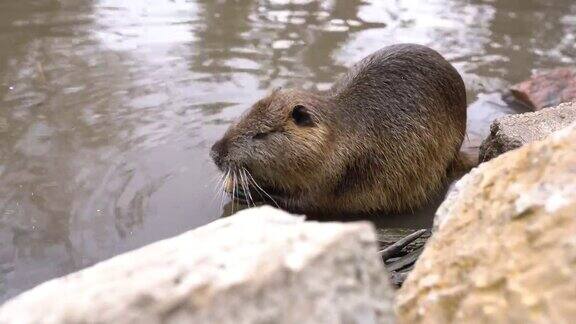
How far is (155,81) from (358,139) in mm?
1827

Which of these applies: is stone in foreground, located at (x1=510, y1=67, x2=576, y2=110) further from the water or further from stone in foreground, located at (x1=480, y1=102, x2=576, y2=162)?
stone in foreground, located at (x1=480, y1=102, x2=576, y2=162)

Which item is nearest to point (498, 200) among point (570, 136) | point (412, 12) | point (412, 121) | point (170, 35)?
point (570, 136)

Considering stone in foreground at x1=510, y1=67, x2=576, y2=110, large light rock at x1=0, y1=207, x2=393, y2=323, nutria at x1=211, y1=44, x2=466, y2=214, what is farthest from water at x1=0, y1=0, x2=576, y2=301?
large light rock at x1=0, y1=207, x2=393, y2=323

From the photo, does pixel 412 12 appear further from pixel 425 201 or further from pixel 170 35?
pixel 425 201

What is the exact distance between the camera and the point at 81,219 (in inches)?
129

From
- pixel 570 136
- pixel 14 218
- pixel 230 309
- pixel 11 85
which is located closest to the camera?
pixel 230 309

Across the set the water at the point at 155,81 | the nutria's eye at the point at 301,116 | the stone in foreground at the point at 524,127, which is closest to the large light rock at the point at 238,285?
the water at the point at 155,81

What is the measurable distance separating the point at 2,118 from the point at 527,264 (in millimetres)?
3531

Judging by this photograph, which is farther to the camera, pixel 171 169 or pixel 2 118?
pixel 2 118

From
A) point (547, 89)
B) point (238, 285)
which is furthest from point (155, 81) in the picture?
point (238, 285)

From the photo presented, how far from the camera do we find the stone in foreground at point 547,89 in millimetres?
4605

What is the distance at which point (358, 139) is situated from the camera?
11.5ft

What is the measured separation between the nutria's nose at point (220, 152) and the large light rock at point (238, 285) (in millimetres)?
2007

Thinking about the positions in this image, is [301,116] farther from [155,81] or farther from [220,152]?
[155,81]
